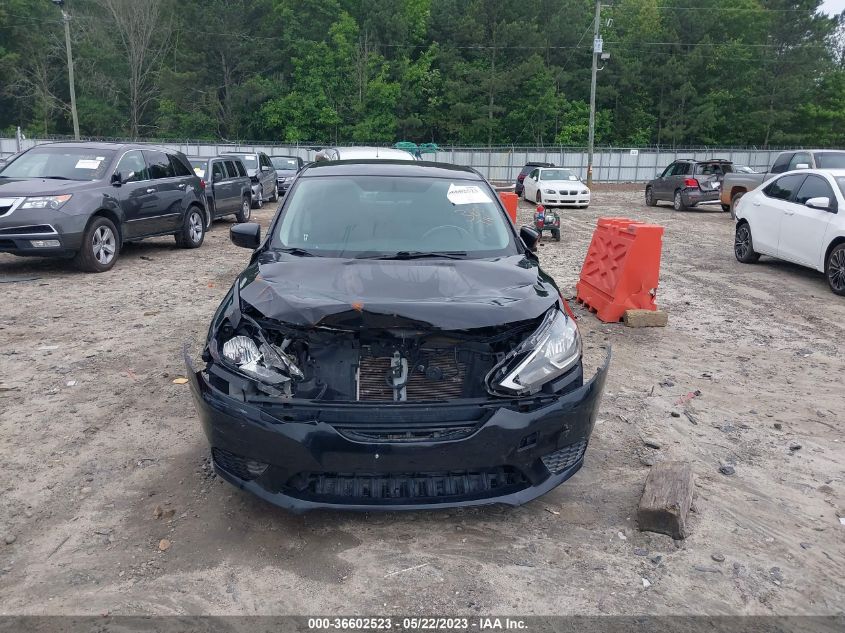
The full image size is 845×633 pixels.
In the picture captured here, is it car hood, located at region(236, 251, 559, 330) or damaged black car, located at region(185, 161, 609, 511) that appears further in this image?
car hood, located at region(236, 251, 559, 330)

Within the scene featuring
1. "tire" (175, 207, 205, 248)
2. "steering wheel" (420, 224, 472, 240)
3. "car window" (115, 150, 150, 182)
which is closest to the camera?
"steering wheel" (420, 224, 472, 240)

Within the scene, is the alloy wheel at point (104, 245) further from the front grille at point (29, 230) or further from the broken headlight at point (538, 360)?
the broken headlight at point (538, 360)

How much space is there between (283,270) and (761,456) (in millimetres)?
3269

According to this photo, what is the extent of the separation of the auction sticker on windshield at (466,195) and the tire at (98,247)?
6845 millimetres

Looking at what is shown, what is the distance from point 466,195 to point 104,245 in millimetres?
7347

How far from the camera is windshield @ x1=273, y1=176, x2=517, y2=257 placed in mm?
4309

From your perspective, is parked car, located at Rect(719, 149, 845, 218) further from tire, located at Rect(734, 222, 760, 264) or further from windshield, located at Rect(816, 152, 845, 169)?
tire, located at Rect(734, 222, 760, 264)

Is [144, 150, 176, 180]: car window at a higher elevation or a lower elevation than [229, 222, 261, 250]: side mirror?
higher

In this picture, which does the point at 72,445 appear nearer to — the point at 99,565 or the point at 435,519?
the point at 99,565

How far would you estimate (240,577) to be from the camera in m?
3.00

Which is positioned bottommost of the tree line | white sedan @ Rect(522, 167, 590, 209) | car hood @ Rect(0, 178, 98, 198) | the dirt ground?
the dirt ground

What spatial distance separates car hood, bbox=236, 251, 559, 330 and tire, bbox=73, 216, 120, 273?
22.1 feet

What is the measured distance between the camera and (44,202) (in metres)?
9.13

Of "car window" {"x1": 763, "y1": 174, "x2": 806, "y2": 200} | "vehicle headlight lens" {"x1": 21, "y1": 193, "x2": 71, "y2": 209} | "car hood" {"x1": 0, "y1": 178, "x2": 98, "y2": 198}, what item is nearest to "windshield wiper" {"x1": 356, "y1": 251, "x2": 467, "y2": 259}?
"vehicle headlight lens" {"x1": 21, "y1": 193, "x2": 71, "y2": 209}
